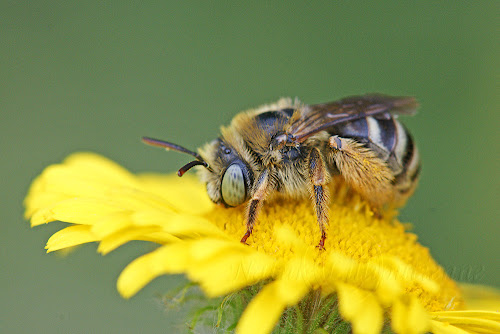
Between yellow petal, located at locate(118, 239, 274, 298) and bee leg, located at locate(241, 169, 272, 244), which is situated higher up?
bee leg, located at locate(241, 169, 272, 244)

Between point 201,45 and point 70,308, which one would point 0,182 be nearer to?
point 70,308

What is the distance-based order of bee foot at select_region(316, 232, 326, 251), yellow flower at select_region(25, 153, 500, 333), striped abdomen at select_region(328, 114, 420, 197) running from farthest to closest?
1. striped abdomen at select_region(328, 114, 420, 197)
2. bee foot at select_region(316, 232, 326, 251)
3. yellow flower at select_region(25, 153, 500, 333)

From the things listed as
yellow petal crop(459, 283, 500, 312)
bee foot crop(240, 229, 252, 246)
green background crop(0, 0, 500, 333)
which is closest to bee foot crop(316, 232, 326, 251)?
A: bee foot crop(240, 229, 252, 246)

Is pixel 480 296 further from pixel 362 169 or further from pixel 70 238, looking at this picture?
pixel 70 238

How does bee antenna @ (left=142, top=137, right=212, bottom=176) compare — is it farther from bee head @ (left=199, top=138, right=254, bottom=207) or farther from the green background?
the green background

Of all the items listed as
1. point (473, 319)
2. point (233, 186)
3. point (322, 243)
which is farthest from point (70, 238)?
point (473, 319)

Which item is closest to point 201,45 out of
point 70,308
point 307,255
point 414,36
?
point 414,36
